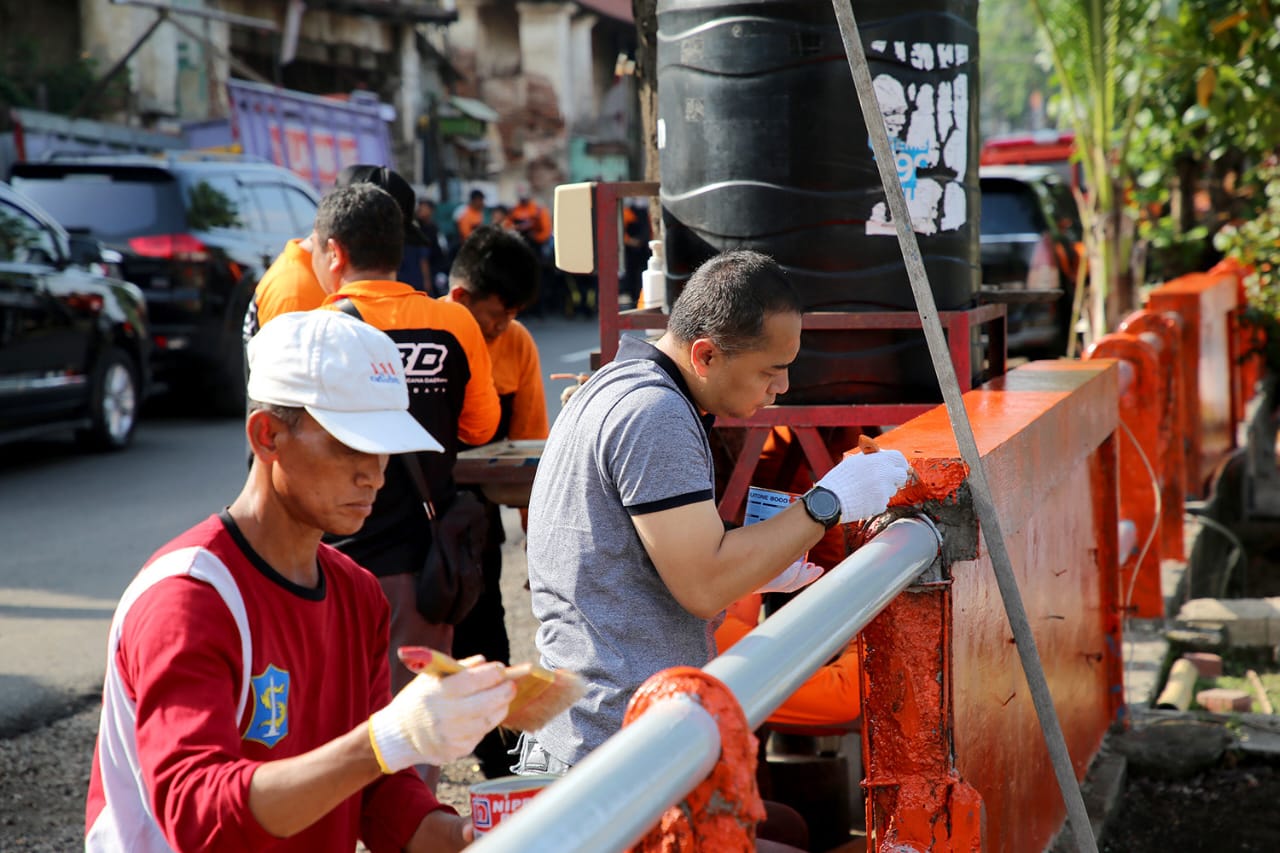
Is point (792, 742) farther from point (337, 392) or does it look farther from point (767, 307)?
point (337, 392)

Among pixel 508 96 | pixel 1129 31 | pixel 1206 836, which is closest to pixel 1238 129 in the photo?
pixel 1129 31

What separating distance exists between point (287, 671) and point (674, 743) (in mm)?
808

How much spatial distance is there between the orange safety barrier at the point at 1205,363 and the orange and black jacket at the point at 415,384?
528cm

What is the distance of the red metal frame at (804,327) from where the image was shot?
407 centimetres

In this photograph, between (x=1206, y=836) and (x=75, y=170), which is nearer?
(x=1206, y=836)

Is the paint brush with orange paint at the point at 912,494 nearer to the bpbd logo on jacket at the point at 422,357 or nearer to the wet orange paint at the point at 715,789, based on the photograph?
the wet orange paint at the point at 715,789

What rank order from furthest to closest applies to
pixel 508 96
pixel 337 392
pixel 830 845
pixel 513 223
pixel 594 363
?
1. pixel 508 96
2. pixel 513 223
3. pixel 594 363
4. pixel 830 845
5. pixel 337 392

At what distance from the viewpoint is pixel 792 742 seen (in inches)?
176

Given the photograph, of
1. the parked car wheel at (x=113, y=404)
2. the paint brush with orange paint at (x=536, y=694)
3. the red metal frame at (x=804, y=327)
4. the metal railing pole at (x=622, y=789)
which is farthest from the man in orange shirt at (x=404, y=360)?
the parked car wheel at (x=113, y=404)

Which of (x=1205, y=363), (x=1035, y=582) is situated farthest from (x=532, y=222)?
(x=1035, y=582)

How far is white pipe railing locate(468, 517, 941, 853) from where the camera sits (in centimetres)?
132

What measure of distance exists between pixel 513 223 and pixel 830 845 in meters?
19.7

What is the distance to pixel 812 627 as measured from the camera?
1.94m

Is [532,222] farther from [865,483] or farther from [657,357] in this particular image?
[865,483]
